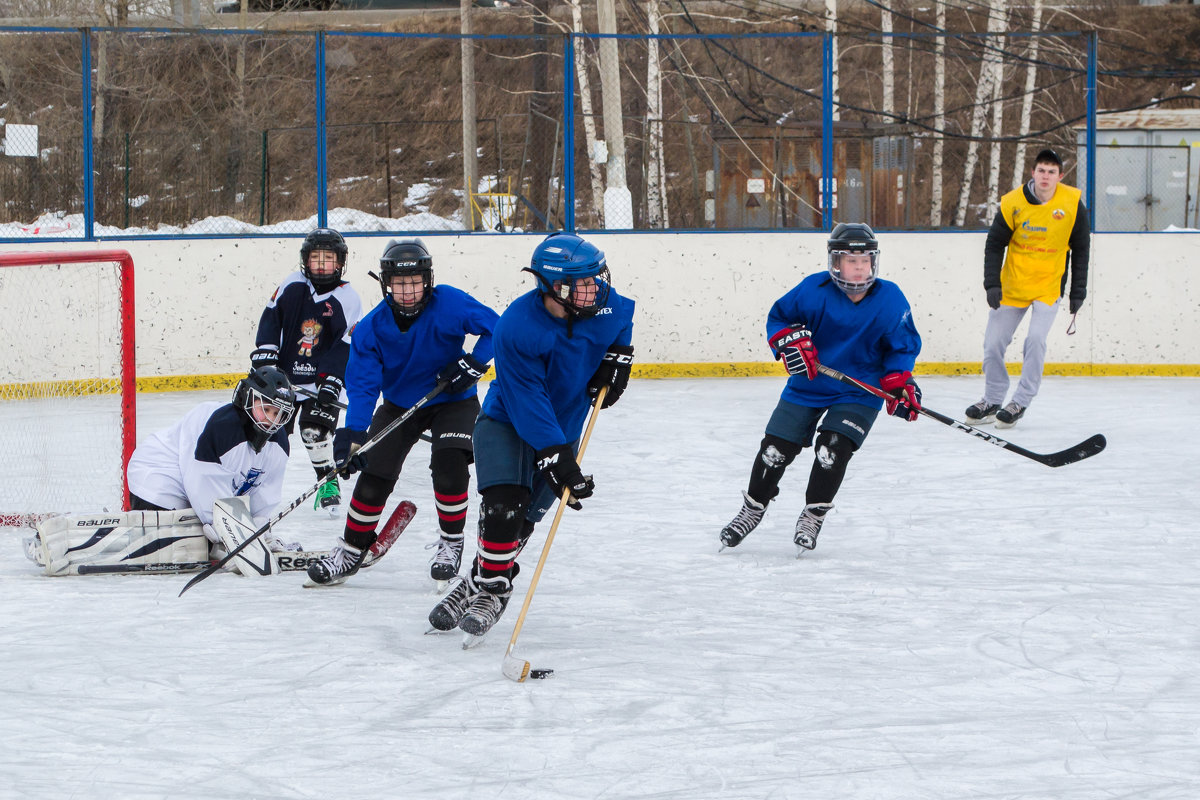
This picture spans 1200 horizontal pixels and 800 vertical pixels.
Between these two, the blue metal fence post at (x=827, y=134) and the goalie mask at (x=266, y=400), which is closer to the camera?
the goalie mask at (x=266, y=400)

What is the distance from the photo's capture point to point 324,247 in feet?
16.0

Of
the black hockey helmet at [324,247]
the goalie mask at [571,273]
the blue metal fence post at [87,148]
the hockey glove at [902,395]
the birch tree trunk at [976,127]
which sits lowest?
the hockey glove at [902,395]

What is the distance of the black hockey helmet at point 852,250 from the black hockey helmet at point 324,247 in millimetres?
1802

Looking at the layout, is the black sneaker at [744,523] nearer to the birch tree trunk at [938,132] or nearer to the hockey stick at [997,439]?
the hockey stick at [997,439]

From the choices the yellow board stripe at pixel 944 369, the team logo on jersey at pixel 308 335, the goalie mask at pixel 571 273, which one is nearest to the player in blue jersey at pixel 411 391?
the goalie mask at pixel 571 273

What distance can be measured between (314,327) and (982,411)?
3.37 m

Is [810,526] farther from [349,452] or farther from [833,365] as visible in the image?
[349,452]

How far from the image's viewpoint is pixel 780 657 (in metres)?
3.11

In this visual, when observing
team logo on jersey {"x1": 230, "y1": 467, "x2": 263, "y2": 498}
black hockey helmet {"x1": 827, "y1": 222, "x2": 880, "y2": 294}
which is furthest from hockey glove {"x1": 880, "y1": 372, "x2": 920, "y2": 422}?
team logo on jersey {"x1": 230, "y1": 467, "x2": 263, "y2": 498}

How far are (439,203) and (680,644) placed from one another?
7.16 m

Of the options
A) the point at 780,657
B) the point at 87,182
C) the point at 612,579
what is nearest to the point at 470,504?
the point at 612,579

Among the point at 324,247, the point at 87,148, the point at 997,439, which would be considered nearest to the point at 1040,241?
the point at 997,439

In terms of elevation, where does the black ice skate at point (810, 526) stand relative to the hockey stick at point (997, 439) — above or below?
below

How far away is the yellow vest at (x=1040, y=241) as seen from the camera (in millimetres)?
6648
